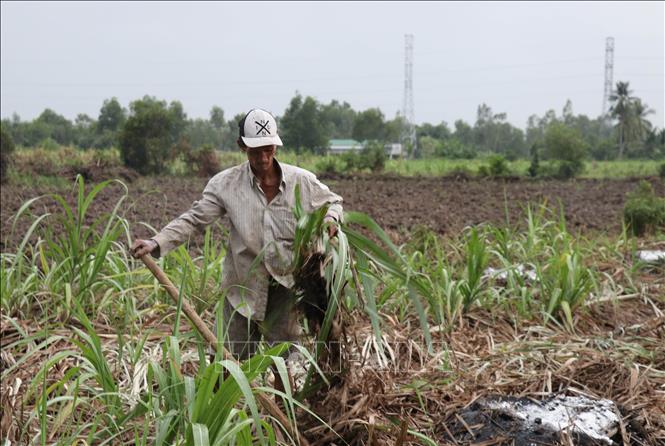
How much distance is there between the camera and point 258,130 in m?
2.62

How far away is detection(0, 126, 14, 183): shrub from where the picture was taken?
50.2ft

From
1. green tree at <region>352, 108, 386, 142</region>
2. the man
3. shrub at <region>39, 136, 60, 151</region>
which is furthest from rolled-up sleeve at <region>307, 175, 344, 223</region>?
green tree at <region>352, 108, 386, 142</region>

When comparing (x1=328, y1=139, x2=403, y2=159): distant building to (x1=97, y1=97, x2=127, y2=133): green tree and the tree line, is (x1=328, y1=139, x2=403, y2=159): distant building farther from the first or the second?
(x1=97, y1=97, x2=127, y2=133): green tree

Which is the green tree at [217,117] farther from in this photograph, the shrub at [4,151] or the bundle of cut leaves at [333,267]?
the bundle of cut leaves at [333,267]

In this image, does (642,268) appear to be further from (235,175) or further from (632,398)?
(235,175)

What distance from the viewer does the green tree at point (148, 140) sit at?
18500 mm

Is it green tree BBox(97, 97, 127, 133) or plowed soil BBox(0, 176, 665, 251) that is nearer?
plowed soil BBox(0, 176, 665, 251)

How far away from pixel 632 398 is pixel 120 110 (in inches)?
1366

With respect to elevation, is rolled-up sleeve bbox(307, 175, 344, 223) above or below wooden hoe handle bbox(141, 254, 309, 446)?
above

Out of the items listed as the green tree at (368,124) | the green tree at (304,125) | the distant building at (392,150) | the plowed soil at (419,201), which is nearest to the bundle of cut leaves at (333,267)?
the plowed soil at (419,201)

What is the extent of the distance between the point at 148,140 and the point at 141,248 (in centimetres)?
1647

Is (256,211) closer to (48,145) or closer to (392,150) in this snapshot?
(48,145)

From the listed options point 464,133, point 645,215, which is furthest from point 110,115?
point 464,133

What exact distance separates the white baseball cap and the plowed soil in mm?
4128
